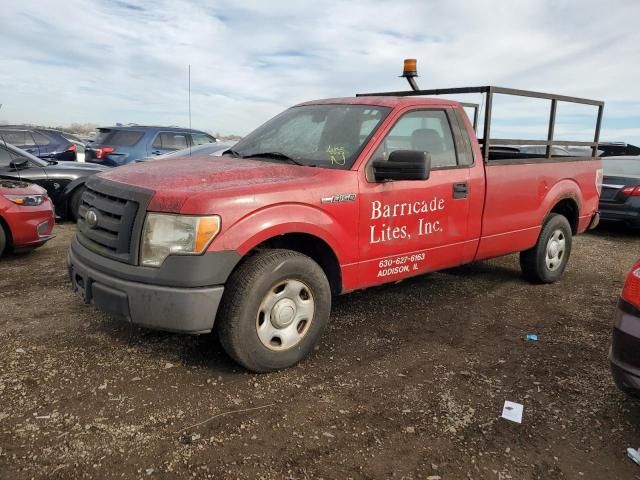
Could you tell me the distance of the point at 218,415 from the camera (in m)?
2.85

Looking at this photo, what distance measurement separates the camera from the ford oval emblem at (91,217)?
132 inches

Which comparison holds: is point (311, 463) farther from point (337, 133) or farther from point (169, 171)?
point (337, 133)

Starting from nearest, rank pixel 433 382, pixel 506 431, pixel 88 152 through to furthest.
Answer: pixel 506 431 < pixel 433 382 < pixel 88 152

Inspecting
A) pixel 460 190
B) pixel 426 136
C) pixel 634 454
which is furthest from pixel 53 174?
pixel 634 454

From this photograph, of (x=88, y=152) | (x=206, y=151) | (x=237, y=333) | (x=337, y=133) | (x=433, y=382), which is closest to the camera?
(x=237, y=333)

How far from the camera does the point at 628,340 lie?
253 centimetres

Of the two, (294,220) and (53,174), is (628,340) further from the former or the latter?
(53,174)

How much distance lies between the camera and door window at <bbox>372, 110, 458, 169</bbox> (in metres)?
3.96

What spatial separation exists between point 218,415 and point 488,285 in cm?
359

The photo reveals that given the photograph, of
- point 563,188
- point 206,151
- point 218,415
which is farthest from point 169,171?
point 206,151

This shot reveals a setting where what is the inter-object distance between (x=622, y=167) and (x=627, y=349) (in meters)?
7.93

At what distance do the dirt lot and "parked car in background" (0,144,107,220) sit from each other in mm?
3387

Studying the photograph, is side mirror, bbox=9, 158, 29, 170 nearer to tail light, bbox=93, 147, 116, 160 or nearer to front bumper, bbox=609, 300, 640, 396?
tail light, bbox=93, 147, 116, 160

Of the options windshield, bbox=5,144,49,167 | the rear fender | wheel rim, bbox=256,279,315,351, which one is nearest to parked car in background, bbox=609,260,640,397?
wheel rim, bbox=256,279,315,351
